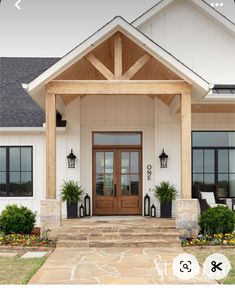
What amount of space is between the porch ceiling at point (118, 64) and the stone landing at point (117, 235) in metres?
3.36

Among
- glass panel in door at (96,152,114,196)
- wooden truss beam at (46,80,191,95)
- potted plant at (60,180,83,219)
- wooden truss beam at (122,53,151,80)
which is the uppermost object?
wooden truss beam at (122,53,151,80)

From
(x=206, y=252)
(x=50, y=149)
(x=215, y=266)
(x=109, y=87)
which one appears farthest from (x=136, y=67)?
(x=215, y=266)

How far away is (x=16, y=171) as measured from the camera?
15789 mm

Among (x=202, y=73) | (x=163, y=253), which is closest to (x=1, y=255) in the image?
(x=163, y=253)

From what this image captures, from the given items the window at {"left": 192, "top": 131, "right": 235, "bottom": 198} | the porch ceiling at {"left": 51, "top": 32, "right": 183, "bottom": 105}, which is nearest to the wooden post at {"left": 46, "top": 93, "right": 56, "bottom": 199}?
the porch ceiling at {"left": 51, "top": 32, "right": 183, "bottom": 105}

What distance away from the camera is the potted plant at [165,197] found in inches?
586

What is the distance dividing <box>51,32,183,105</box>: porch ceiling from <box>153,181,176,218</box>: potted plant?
8.56 ft

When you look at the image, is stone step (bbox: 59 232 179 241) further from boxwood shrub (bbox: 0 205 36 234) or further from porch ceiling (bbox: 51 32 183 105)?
porch ceiling (bbox: 51 32 183 105)

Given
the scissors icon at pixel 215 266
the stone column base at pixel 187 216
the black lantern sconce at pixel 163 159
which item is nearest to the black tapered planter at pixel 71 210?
the black lantern sconce at pixel 163 159

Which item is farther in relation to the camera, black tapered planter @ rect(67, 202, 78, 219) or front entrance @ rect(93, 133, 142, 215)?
front entrance @ rect(93, 133, 142, 215)

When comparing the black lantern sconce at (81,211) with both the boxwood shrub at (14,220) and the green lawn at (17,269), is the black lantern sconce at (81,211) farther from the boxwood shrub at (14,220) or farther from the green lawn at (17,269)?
the green lawn at (17,269)

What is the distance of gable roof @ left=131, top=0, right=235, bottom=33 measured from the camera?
1572 cm

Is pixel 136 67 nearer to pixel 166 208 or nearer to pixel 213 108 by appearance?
pixel 213 108

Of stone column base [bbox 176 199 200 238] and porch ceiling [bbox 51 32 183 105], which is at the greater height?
porch ceiling [bbox 51 32 183 105]
